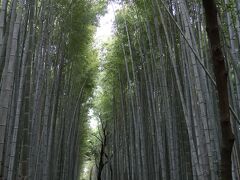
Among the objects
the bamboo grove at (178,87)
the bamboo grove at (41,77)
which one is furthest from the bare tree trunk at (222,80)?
the bamboo grove at (41,77)

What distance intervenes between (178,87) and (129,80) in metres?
3.07

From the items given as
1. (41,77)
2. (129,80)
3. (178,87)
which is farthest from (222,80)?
(129,80)

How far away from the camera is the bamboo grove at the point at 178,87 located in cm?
125

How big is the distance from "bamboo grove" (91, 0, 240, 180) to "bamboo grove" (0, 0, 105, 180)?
43.6 inches

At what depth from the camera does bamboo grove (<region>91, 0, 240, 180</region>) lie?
4.09 ft

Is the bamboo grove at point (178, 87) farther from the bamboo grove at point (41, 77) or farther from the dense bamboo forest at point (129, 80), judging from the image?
the bamboo grove at point (41, 77)

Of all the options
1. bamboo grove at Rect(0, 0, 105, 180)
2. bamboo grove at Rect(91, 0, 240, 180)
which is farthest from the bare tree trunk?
bamboo grove at Rect(0, 0, 105, 180)

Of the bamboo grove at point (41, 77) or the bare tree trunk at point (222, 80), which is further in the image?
the bamboo grove at point (41, 77)

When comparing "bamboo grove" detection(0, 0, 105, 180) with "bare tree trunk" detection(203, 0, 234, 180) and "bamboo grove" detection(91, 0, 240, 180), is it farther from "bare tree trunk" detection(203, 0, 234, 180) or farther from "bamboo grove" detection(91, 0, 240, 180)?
"bare tree trunk" detection(203, 0, 234, 180)

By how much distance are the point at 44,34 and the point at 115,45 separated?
3087 millimetres

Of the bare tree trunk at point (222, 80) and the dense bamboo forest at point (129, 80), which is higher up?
the dense bamboo forest at point (129, 80)

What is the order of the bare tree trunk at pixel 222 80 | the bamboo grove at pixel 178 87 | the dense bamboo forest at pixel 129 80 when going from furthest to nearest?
the dense bamboo forest at pixel 129 80 → the bamboo grove at pixel 178 87 → the bare tree trunk at pixel 222 80

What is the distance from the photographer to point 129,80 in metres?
6.89

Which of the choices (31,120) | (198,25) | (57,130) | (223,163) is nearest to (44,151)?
(31,120)
